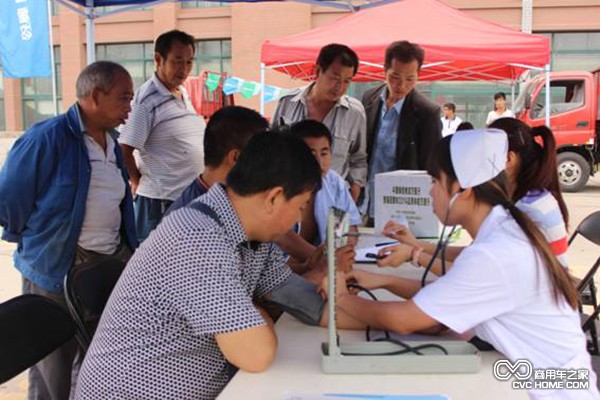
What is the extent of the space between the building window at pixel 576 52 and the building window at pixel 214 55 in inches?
316

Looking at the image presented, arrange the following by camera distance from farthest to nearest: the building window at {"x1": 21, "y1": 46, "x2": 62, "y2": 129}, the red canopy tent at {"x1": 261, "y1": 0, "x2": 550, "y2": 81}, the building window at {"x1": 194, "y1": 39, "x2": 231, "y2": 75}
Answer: the building window at {"x1": 21, "y1": 46, "x2": 62, "y2": 129}, the building window at {"x1": 194, "y1": 39, "x2": 231, "y2": 75}, the red canopy tent at {"x1": 261, "y1": 0, "x2": 550, "y2": 81}

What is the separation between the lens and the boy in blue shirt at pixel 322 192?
2.33m

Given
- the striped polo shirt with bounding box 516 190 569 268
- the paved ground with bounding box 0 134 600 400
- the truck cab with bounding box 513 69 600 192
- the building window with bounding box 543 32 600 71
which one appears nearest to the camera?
the striped polo shirt with bounding box 516 190 569 268

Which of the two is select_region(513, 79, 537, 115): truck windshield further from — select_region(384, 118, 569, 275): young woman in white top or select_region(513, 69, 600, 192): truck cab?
select_region(384, 118, 569, 275): young woman in white top

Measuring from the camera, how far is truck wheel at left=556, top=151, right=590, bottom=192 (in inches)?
343

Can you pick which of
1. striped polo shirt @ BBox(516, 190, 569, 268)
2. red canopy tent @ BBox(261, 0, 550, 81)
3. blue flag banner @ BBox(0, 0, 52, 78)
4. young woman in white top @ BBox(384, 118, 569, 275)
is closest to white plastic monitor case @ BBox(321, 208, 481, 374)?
young woman in white top @ BBox(384, 118, 569, 275)

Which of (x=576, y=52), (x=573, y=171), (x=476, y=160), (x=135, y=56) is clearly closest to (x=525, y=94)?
(x=573, y=171)

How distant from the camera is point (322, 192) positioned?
7.96 ft

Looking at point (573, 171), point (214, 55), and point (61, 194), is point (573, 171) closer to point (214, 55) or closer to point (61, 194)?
point (61, 194)

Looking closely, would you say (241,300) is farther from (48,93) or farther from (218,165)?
(48,93)

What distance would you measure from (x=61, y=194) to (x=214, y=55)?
45.8 ft

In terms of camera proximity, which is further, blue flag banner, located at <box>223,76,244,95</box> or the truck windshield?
blue flag banner, located at <box>223,76,244,95</box>

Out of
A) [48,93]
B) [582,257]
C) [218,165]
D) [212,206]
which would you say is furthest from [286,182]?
[48,93]

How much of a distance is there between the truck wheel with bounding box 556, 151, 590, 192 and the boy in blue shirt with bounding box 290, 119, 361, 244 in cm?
731
